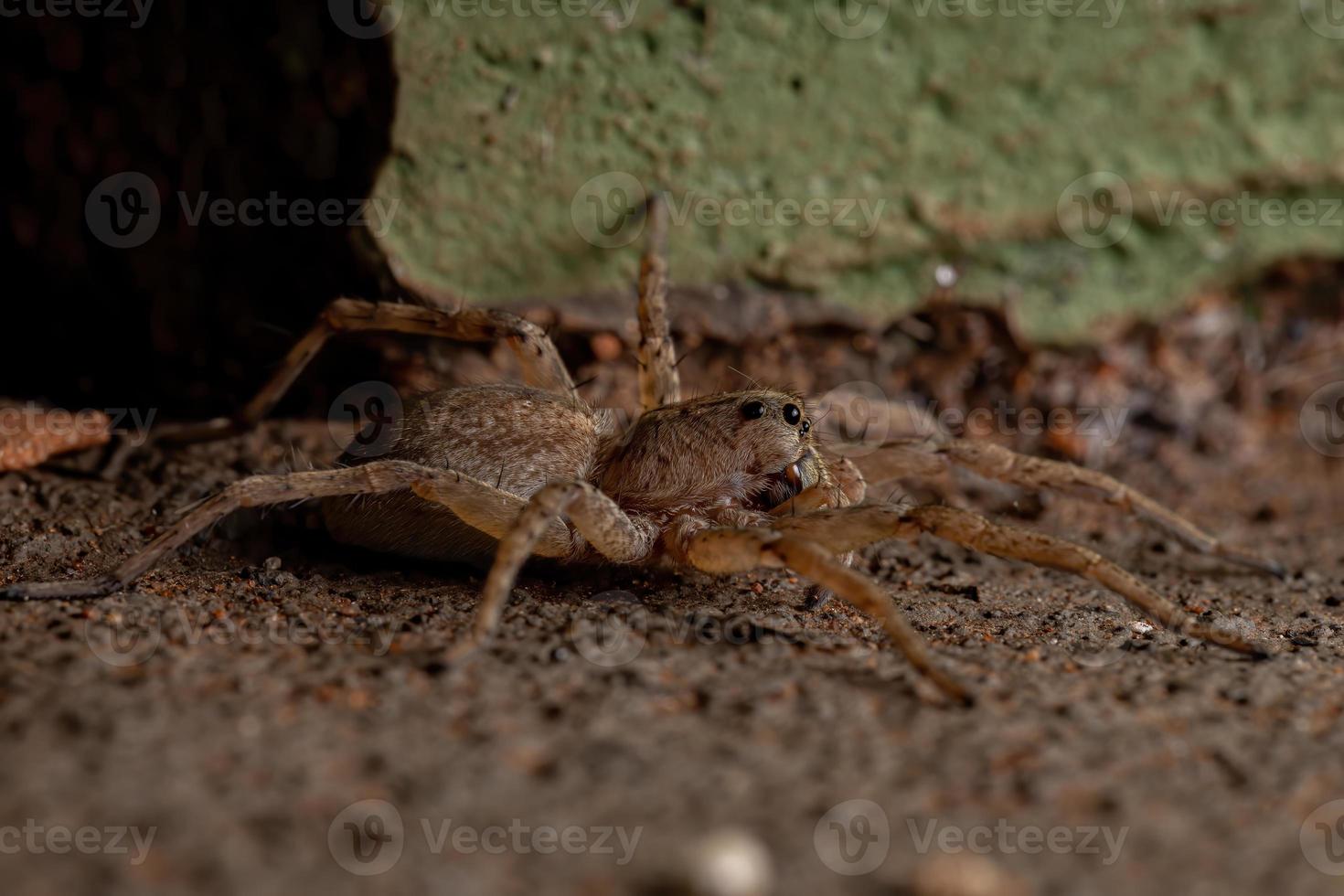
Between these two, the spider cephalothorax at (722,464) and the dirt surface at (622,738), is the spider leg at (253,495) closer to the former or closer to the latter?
the dirt surface at (622,738)

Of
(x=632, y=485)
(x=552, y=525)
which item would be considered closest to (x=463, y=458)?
(x=552, y=525)

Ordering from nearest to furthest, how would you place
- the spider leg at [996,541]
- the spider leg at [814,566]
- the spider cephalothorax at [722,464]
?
the spider leg at [814,566], the spider leg at [996,541], the spider cephalothorax at [722,464]

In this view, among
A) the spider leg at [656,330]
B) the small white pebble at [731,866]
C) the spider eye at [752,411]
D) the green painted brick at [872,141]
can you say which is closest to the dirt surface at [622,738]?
the small white pebble at [731,866]

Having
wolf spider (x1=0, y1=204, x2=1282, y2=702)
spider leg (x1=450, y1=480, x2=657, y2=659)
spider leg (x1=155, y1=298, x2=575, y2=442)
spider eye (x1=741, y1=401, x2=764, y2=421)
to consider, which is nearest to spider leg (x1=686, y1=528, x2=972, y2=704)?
wolf spider (x1=0, y1=204, x2=1282, y2=702)

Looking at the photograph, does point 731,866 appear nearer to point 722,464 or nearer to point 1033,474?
point 722,464

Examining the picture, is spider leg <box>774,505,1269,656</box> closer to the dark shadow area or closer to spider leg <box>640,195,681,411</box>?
spider leg <box>640,195,681,411</box>

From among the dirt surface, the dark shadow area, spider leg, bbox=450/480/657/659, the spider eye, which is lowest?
the dirt surface

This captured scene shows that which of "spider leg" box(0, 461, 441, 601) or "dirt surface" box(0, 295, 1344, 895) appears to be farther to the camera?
"spider leg" box(0, 461, 441, 601)
